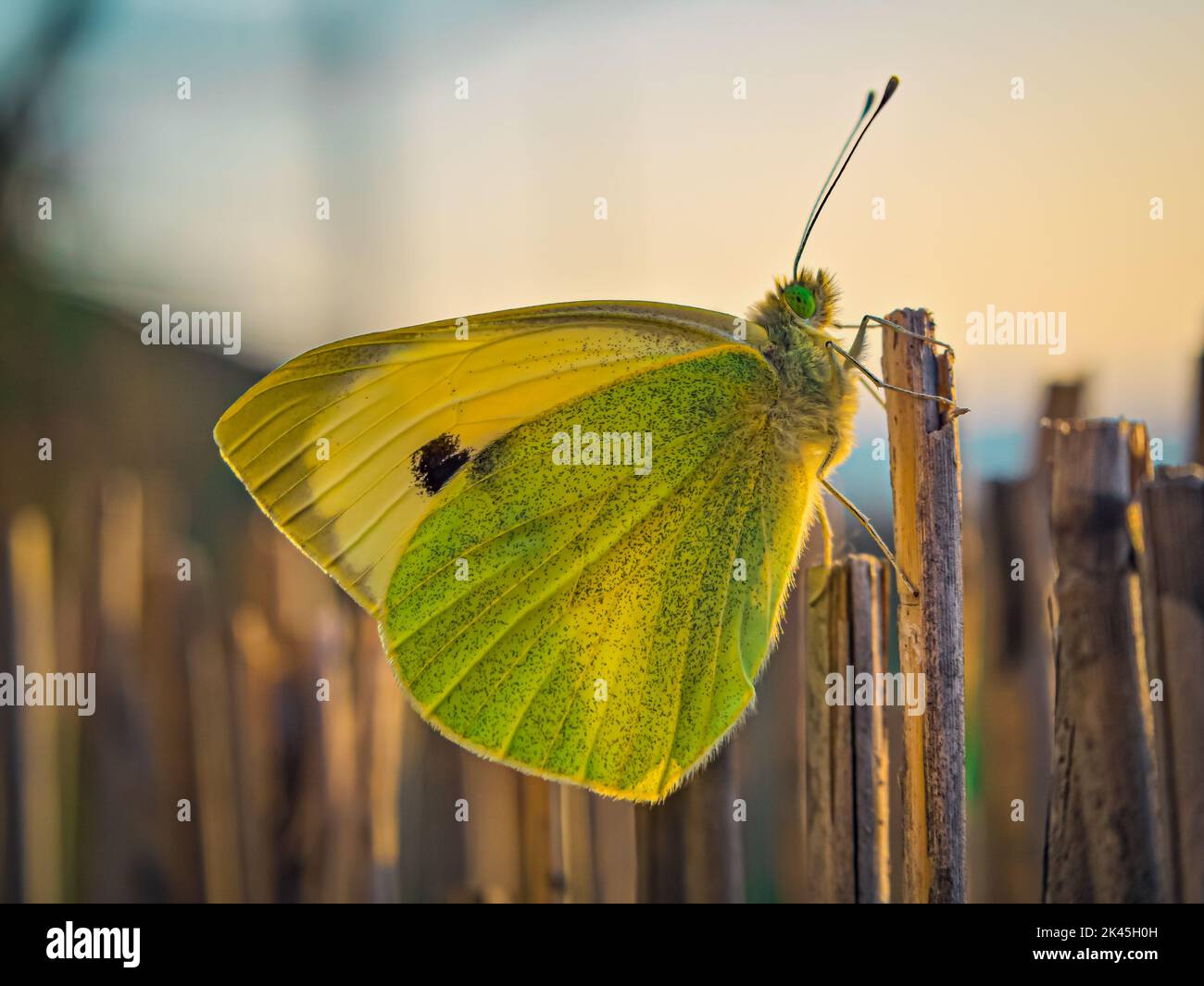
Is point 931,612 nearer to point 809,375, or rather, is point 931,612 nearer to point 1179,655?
point 1179,655

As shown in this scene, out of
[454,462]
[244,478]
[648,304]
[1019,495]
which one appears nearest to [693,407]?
[648,304]

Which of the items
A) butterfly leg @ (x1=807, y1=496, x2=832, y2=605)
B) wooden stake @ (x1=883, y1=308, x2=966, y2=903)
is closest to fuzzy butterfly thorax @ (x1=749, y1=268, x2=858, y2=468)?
butterfly leg @ (x1=807, y1=496, x2=832, y2=605)

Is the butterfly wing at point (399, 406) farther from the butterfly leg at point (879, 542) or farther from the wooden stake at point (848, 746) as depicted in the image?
the wooden stake at point (848, 746)

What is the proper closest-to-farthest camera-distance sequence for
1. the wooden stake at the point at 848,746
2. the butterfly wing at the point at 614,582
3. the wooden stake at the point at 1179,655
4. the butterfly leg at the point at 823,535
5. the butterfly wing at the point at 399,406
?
the wooden stake at the point at 1179,655 → the wooden stake at the point at 848,746 → the butterfly leg at the point at 823,535 → the butterfly wing at the point at 614,582 → the butterfly wing at the point at 399,406

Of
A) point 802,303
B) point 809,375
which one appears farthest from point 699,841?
point 802,303

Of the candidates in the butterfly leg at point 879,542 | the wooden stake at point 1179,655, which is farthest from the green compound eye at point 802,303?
the wooden stake at point 1179,655

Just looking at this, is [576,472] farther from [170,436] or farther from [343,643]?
[170,436]

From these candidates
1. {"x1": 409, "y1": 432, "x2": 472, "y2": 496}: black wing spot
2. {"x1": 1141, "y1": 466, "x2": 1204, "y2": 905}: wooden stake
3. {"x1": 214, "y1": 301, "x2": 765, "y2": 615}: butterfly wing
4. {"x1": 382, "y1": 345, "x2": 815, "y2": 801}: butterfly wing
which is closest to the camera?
{"x1": 1141, "y1": 466, "x2": 1204, "y2": 905}: wooden stake

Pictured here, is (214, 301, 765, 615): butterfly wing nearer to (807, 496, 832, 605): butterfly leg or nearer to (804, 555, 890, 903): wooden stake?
(807, 496, 832, 605): butterfly leg
